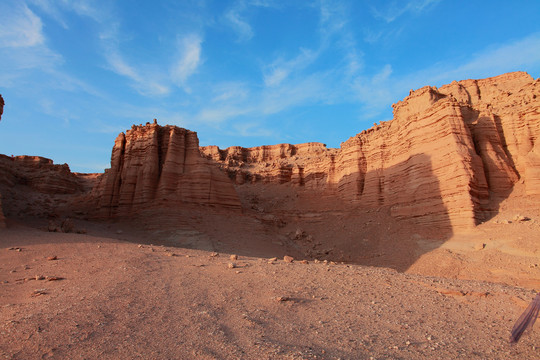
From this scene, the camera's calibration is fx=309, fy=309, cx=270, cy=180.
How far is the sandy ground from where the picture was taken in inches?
171

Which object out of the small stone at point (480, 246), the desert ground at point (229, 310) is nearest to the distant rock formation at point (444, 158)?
the small stone at point (480, 246)

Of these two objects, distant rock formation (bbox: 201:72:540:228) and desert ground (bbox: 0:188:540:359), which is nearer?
desert ground (bbox: 0:188:540:359)

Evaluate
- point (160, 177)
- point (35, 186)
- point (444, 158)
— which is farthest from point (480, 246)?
point (35, 186)

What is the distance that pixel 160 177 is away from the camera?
2494cm

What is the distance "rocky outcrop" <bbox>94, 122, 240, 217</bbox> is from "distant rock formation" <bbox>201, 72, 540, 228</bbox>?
11.9 metres

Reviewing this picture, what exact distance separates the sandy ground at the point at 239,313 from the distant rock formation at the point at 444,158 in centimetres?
1042

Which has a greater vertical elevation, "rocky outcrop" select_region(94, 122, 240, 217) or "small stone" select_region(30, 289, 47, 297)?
"rocky outcrop" select_region(94, 122, 240, 217)

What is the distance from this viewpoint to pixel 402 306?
6816mm

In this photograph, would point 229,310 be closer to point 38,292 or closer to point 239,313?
point 239,313

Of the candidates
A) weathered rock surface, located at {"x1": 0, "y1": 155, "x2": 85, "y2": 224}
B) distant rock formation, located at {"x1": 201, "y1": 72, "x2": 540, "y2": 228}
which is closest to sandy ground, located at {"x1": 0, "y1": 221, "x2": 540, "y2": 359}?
distant rock formation, located at {"x1": 201, "y1": 72, "x2": 540, "y2": 228}

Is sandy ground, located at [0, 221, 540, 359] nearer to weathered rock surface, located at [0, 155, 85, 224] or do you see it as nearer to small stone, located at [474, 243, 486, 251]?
small stone, located at [474, 243, 486, 251]

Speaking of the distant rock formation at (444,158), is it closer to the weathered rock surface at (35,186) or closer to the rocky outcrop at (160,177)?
the rocky outcrop at (160,177)

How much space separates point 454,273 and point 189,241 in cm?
1527

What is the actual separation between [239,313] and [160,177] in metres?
21.0
